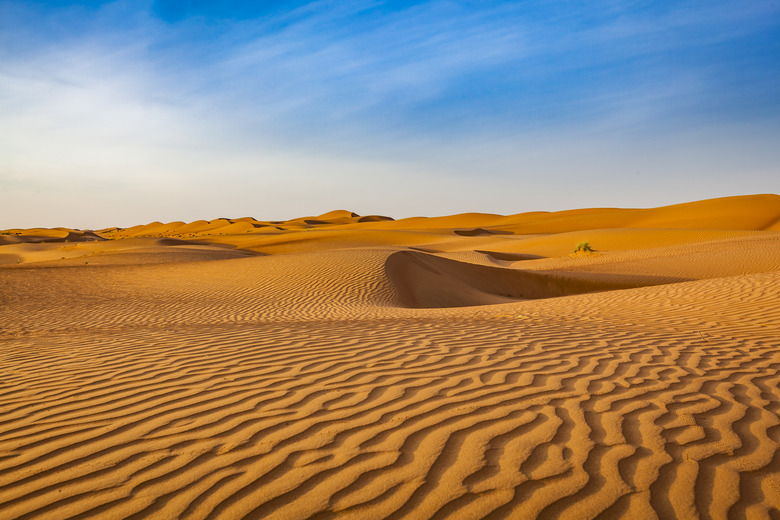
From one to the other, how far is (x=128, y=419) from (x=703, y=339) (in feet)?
20.6

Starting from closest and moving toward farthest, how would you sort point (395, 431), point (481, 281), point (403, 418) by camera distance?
point (395, 431), point (403, 418), point (481, 281)

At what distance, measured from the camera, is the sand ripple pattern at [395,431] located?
2.42 m

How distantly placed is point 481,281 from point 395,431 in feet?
49.9

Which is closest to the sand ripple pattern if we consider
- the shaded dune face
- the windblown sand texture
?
the windblown sand texture

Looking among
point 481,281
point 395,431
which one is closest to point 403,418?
point 395,431

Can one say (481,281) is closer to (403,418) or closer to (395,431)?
(403,418)

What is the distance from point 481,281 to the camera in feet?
59.0

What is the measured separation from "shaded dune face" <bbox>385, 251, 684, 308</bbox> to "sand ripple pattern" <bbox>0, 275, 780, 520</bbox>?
9696mm

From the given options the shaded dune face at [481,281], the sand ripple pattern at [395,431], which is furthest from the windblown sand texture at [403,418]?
the shaded dune face at [481,281]

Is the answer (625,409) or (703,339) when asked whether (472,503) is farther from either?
(703,339)

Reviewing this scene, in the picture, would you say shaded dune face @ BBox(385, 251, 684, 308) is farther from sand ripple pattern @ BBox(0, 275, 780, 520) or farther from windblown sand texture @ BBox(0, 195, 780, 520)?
sand ripple pattern @ BBox(0, 275, 780, 520)

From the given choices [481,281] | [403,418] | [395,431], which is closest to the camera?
[395,431]

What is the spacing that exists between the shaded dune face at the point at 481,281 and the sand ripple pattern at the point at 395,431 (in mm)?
9696

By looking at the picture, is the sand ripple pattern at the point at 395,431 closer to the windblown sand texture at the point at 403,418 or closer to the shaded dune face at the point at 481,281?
the windblown sand texture at the point at 403,418
